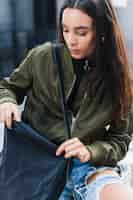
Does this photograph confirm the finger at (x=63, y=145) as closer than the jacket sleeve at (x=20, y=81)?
Yes

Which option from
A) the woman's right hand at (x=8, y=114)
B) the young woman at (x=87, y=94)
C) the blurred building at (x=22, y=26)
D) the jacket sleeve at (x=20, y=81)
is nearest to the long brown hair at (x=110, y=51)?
the young woman at (x=87, y=94)

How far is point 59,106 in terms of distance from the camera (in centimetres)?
104

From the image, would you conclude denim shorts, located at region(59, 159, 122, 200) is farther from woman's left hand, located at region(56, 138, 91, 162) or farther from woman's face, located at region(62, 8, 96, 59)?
woman's face, located at region(62, 8, 96, 59)

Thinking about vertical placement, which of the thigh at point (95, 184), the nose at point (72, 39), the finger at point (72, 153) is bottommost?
the thigh at point (95, 184)

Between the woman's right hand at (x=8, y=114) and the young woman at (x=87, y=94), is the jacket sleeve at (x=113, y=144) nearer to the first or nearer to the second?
the young woman at (x=87, y=94)

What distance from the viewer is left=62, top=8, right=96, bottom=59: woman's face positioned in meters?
0.93

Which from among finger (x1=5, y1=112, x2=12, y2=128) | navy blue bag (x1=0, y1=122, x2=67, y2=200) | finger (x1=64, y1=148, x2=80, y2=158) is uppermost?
finger (x1=5, y1=112, x2=12, y2=128)

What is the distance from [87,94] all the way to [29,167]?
0.77ft

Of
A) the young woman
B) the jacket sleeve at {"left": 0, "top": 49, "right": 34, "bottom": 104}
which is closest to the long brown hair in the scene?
the young woman

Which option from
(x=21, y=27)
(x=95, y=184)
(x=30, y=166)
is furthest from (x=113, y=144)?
(x=21, y=27)

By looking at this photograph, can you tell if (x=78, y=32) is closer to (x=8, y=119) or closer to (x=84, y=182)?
(x=8, y=119)

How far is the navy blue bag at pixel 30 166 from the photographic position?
921 millimetres

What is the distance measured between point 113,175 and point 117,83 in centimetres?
23

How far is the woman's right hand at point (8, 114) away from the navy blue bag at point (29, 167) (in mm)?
15
